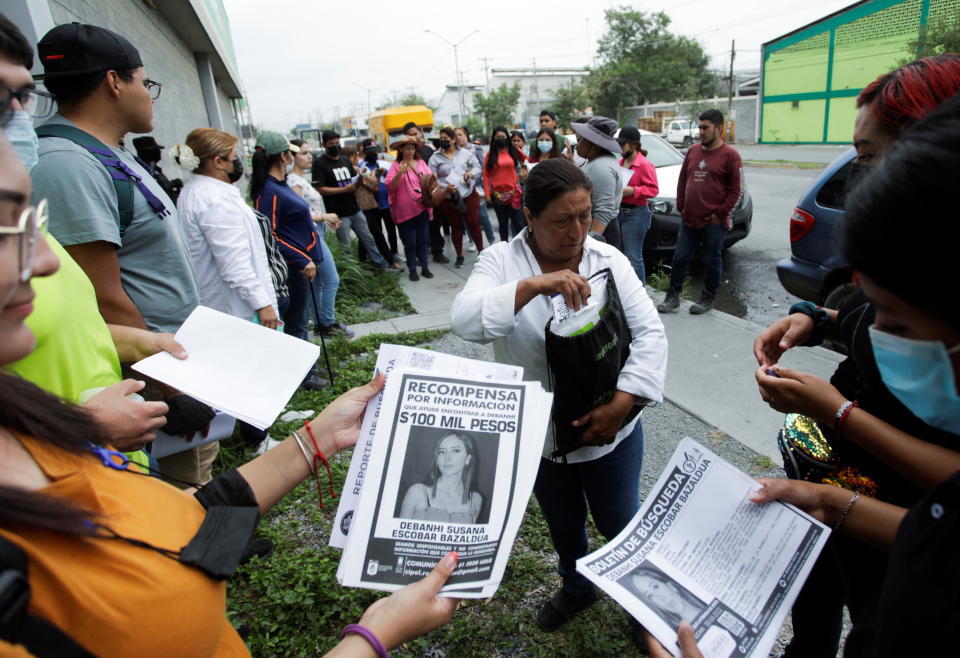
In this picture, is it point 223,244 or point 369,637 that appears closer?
point 369,637

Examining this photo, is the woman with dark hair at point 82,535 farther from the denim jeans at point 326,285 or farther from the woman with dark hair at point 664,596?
the denim jeans at point 326,285

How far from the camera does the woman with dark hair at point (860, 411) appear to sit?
1211mm

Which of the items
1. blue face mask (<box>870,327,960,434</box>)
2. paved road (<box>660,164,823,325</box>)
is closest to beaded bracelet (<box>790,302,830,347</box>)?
blue face mask (<box>870,327,960,434</box>)

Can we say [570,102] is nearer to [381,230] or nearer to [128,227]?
[381,230]

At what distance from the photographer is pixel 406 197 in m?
6.98

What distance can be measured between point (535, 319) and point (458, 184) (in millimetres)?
6027

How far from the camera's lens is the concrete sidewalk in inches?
136

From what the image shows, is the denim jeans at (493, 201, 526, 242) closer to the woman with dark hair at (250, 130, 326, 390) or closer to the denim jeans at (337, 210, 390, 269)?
the denim jeans at (337, 210, 390, 269)

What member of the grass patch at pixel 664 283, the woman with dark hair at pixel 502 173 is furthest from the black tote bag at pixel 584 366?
the woman with dark hair at pixel 502 173

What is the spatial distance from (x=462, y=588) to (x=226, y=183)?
2.95 m

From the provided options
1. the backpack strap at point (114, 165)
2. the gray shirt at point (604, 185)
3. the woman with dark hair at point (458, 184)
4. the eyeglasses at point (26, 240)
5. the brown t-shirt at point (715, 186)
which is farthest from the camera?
the woman with dark hair at point (458, 184)

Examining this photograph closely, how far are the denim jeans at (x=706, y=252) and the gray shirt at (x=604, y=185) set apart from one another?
1.01 meters

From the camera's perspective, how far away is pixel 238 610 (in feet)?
7.59

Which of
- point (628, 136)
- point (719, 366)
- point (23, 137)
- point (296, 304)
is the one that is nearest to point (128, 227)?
point (23, 137)
